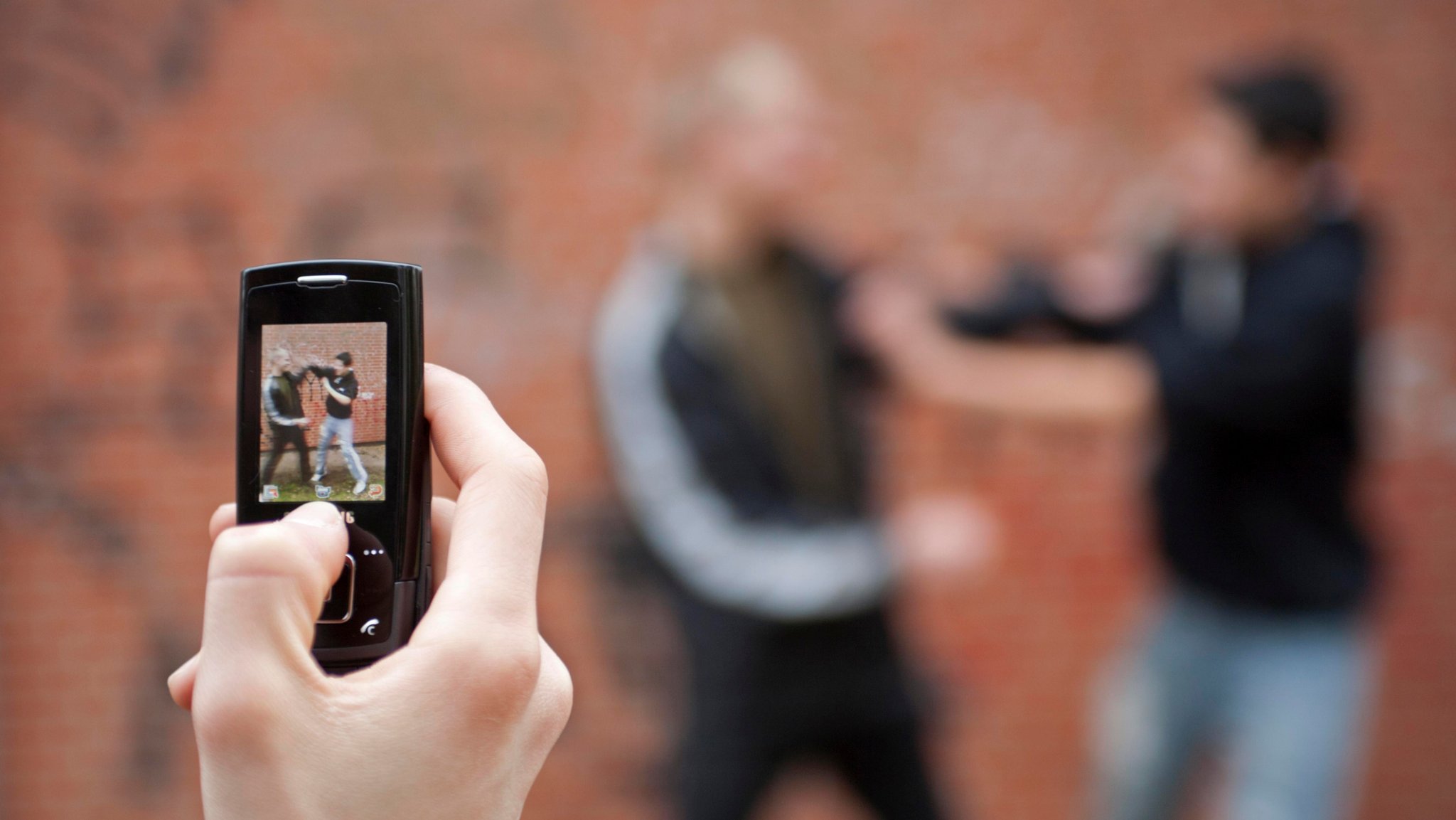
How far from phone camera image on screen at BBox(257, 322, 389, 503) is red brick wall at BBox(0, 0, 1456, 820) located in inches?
78.9

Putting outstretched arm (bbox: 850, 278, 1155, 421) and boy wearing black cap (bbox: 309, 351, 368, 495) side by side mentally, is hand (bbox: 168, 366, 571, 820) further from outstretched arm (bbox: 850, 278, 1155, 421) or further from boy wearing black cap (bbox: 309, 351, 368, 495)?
outstretched arm (bbox: 850, 278, 1155, 421)

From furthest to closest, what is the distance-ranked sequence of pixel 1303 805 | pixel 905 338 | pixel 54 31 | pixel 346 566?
pixel 54 31
pixel 905 338
pixel 1303 805
pixel 346 566

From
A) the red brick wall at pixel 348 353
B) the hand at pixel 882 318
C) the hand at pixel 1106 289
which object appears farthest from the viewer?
the hand at pixel 1106 289

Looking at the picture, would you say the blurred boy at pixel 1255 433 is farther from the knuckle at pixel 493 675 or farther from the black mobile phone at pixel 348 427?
the knuckle at pixel 493 675

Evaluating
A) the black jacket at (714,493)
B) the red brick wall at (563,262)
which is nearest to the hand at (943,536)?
the red brick wall at (563,262)

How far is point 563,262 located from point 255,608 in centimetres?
243

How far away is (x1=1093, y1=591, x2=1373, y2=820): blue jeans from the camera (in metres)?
2.21

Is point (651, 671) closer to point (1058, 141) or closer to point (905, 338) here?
point (905, 338)

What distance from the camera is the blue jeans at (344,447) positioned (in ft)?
2.62

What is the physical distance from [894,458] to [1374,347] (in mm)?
1311

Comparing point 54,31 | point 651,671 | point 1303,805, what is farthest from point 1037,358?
point 54,31

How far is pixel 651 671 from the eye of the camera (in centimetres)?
307

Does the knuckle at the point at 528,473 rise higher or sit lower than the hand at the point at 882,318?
lower

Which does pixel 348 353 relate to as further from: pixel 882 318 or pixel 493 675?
pixel 882 318
